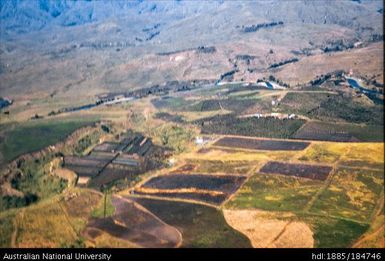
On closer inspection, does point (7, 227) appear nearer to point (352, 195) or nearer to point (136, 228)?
point (136, 228)

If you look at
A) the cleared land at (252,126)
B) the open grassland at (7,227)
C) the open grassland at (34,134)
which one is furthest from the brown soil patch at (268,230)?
the open grassland at (34,134)

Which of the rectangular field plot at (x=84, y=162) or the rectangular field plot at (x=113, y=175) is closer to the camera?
the rectangular field plot at (x=113, y=175)

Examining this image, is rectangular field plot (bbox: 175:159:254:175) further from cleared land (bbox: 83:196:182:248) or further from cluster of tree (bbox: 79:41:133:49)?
cluster of tree (bbox: 79:41:133:49)

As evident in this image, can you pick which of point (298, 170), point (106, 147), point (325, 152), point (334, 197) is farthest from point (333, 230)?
point (106, 147)

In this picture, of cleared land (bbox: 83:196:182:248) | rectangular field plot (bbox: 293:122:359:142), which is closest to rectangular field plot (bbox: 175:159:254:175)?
cleared land (bbox: 83:196:182:248)

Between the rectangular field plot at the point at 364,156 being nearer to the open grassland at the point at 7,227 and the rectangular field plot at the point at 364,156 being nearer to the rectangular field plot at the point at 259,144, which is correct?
the rectangular field plot at the point at 259,144
